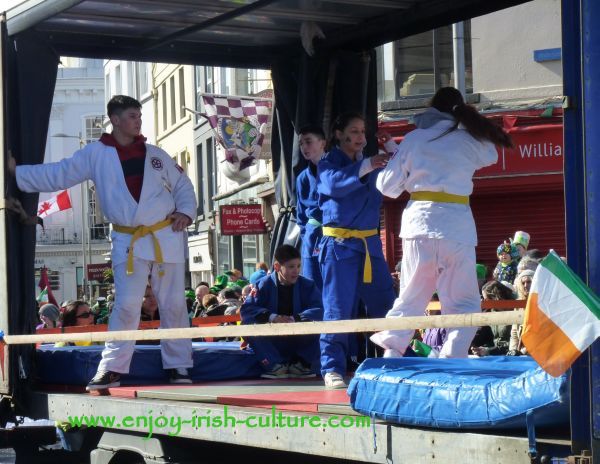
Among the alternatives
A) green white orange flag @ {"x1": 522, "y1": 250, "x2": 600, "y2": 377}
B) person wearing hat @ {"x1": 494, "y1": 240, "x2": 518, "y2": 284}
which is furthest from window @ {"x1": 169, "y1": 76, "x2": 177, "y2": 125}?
green white orange flag @ {"x1": 522, "y1": 250, "x2": 600, "y2": 377}

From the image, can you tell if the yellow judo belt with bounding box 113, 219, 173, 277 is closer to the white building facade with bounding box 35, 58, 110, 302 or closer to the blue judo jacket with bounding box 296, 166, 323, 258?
the blue judo jacket with bounding box 296, 166, 323, 258

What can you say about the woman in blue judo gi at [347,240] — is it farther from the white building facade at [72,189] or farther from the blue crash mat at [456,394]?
the white building facade at [72,189]

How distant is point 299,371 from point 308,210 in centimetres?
104

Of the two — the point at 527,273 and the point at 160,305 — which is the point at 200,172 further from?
the point at 160,305

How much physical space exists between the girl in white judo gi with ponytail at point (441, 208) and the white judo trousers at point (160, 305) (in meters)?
1.72

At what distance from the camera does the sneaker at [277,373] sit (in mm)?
7516

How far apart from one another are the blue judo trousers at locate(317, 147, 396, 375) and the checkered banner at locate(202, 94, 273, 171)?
13.9m

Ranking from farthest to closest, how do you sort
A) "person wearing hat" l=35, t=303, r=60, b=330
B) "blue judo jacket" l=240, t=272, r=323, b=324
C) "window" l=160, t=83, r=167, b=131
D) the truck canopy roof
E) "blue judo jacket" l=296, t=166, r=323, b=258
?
"window" l=160, t=83, r=167, b=131 < "person wearing hat" l=35, t=303, r=60, b=330 < the truck canopy roof < "blue judo jacket" l=240, t=272, r=323, b=324 < "blue judo jacket" l=296, t=166, r=323, b=258

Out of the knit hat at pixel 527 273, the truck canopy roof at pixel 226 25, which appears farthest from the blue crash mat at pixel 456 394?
the knit hat at pixel 527 273

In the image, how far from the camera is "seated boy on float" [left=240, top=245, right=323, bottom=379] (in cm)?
767

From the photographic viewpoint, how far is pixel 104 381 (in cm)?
696

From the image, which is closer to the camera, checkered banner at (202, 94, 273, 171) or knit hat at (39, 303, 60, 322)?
knit hat at (39, 303, 60, 322)

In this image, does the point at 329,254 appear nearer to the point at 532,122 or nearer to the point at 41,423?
the point at 41,423

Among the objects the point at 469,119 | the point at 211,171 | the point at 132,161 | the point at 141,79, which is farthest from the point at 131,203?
the point at 141,79
